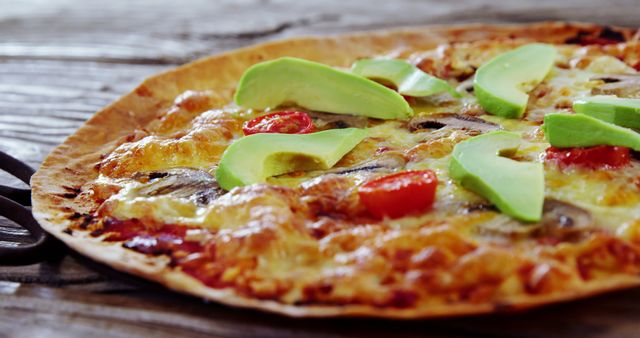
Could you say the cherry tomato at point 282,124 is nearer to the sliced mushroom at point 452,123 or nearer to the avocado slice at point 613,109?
the sliced mushroom at point 452,123

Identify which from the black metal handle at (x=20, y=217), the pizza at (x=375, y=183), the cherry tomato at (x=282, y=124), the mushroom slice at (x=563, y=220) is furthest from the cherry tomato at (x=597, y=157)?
the black metal handle at (x=20, y=217)

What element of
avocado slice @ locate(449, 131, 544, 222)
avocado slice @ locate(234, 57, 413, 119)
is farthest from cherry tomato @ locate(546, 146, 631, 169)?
avocado slice @ locate(234, 57, 413, 119)

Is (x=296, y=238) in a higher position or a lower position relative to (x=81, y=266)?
higher

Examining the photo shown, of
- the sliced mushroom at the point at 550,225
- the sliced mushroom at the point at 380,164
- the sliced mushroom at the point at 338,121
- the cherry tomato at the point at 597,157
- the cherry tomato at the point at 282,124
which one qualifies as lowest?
the sliced mushroom at the point at 338,121

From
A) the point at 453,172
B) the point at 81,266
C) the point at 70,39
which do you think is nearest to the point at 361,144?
the point at 453,172

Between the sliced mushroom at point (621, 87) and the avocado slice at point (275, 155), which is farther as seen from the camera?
the sliced mushroom at point (621, 87)

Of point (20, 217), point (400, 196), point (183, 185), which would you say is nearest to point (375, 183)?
point (400, 196)

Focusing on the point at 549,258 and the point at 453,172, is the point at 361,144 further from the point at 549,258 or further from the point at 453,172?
the point at 549,258
